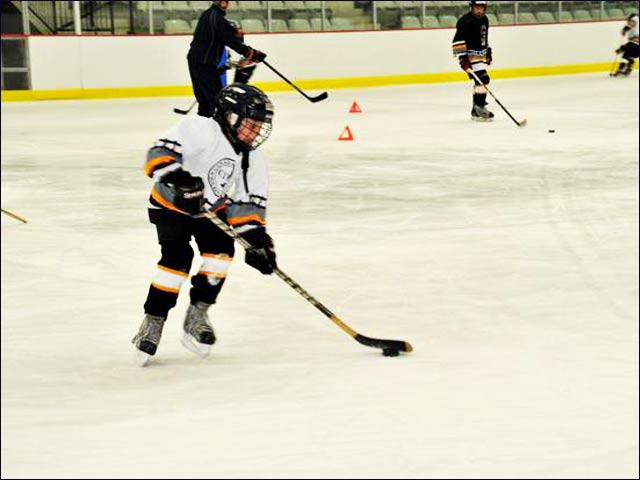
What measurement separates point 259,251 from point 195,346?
429mm

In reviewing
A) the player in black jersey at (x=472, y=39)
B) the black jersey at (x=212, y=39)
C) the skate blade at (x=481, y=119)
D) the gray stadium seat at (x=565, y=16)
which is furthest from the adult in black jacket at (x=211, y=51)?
the gray stadium seat at (x=565, y=16)

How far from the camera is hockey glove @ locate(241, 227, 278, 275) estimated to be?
9.09 ft

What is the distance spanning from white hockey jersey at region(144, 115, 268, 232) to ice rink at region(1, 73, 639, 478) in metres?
0.46

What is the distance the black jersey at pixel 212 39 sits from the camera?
5633 millimetres

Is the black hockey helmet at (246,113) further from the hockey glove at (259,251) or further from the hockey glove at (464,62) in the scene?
the hockey glove at (464,62)

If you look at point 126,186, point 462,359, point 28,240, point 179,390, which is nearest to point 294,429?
point 179,390

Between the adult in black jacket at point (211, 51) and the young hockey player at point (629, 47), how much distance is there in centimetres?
980

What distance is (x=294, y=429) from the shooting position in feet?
8.28

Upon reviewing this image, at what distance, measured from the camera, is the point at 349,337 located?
133 inches

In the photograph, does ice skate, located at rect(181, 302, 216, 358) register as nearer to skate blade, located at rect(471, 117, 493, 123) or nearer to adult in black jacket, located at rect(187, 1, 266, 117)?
adult in black jacket, located at rect(187, 1, 266, 117)

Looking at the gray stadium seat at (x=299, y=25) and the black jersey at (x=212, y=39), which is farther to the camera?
the gray stadium seat at (x=299, y=25)

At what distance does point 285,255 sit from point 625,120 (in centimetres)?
675

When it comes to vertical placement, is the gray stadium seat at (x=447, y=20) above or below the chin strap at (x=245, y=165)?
below

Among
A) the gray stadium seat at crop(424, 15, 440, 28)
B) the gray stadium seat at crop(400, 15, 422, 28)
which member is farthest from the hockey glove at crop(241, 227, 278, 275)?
the gray stadium seat at crop(400, 15, 422, 28)
